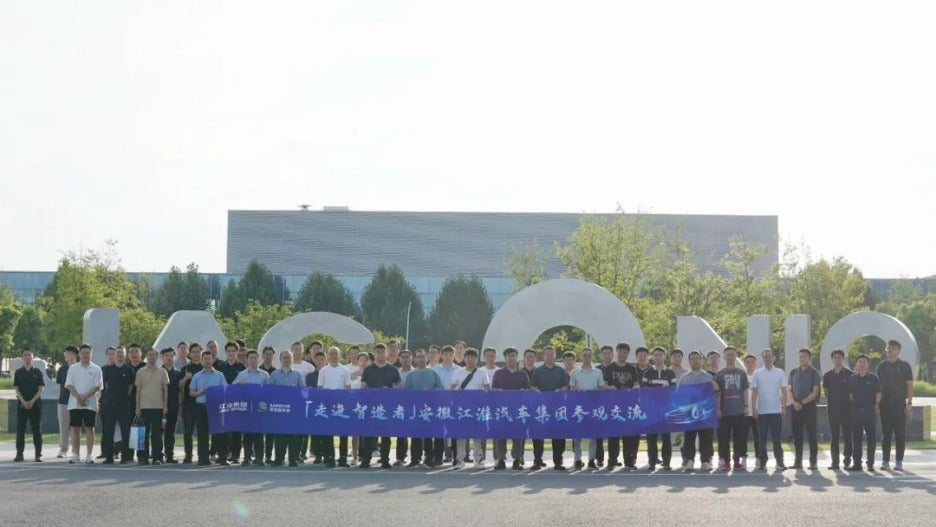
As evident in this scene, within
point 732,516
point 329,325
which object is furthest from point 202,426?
point 329,325

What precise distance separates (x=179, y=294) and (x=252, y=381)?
209ft

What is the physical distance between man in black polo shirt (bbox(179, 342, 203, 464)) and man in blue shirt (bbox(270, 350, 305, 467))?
1192mm

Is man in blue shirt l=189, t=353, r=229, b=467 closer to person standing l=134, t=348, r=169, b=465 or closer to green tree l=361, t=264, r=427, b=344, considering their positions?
person standing l=134, t=348, r=169, b=465

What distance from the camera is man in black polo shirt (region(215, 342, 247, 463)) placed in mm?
18609

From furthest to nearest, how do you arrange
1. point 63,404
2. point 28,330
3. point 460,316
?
1. point 28,330
2. point 460,316
3. point 63,404

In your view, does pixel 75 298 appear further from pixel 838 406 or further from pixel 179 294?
pixel 838 406

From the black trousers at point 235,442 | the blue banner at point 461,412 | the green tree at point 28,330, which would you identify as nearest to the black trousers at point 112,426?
the blue banner at point 461,412

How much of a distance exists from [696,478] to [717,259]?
72774mm

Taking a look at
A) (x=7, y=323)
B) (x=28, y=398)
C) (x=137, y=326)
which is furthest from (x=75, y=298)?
(x=28, y=398)

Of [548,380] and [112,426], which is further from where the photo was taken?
[112,426]

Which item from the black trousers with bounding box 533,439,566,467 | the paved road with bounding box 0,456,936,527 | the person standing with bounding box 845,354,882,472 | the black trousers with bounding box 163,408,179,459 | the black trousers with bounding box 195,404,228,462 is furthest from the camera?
the black trousers with bounding box 163,408,179,459

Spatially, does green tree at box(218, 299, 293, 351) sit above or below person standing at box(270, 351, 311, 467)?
above

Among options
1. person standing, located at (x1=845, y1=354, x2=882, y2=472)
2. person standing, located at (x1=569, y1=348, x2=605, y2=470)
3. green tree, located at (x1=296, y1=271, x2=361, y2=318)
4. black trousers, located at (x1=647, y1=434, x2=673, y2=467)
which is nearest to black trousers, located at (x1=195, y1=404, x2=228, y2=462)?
person standing, located at (x1=569, y1=348, x2=605, y2=470)

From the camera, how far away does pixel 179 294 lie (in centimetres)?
8006
